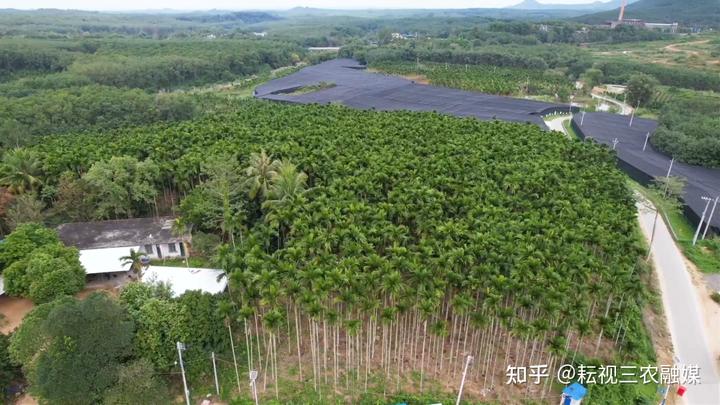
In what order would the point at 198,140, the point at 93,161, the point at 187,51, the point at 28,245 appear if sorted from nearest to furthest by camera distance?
the point at 28,245 < the point at 93,161 < the point at 198,140 < the point at 187,51

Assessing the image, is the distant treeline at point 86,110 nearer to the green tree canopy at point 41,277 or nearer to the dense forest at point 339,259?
the dense forest at point 339,259

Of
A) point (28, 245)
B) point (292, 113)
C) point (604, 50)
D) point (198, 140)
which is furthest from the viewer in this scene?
point (604, 50)

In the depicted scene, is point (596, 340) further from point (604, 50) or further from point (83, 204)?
point (604, 50)

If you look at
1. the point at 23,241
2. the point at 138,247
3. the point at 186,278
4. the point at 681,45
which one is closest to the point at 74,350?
the point at 186,278

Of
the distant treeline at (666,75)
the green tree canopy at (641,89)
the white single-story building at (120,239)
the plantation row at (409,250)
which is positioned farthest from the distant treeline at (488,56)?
the white single-story building at (120,239)

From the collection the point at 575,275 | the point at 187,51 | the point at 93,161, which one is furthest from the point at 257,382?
the point at 187,51

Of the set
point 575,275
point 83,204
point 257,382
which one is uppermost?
point 575,275

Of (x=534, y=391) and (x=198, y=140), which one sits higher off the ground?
(x=198, y=140)

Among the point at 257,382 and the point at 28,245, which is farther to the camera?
the point at 28,245
